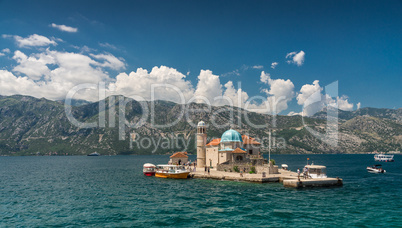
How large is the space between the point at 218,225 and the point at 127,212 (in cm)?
1345

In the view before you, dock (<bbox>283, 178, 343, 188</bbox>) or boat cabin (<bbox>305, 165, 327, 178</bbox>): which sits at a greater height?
boat cabin (<bbox>305, 165, 327, 178</bbox>)

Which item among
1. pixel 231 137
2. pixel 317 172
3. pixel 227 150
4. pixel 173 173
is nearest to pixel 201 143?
pixel 231 137

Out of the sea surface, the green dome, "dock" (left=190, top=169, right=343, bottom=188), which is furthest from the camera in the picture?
the green dome

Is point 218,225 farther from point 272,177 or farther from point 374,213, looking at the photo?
point 272,177

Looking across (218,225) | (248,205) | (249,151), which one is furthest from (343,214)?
(249,151)

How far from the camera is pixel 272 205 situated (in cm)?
3744

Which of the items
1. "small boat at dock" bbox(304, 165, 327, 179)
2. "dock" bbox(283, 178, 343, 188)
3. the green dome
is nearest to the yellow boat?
the green dome

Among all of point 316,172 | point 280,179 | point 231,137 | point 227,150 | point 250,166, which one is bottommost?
point 280,179

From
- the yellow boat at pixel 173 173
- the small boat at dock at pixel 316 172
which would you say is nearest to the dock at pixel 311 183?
the small boat at dock at pixel 316 172

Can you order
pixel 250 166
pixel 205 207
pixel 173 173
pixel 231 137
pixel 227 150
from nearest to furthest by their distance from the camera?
pixel 205 207 < pixel 250 166 < pixel 173 173 < pixel 227 150 < pixel 231 137

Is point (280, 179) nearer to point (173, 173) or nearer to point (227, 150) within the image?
point (227, 150)

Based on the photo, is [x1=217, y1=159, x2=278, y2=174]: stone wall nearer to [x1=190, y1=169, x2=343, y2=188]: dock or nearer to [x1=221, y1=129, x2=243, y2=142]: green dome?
[x1=190, y1=169, x2=343, y2=188]: dock

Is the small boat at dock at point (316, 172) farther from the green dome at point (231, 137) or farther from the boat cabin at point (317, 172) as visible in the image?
the green dome at point (231, 137)

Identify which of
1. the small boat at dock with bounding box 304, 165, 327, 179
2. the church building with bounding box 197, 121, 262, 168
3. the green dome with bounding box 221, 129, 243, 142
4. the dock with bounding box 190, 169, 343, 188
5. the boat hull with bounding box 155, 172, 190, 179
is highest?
the green dome with bounding box 221, 129, 243, 142
